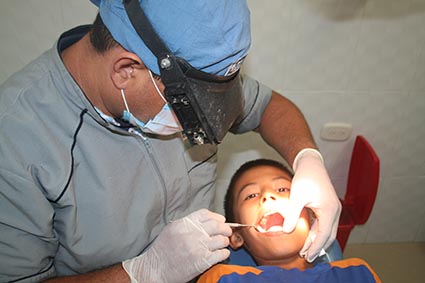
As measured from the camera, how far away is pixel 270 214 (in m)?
1.58

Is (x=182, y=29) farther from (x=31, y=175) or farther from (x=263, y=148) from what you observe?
(x=263, y=148)

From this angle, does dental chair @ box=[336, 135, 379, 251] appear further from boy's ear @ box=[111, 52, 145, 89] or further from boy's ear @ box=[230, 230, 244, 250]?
boy's ear @ box=[111, 52, 145, 89]

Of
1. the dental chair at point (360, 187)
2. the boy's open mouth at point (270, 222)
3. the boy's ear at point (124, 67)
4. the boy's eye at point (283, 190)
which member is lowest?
the dental chair at point (360, 187)

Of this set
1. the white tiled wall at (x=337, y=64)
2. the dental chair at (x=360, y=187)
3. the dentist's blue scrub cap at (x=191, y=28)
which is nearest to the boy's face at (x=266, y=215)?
the white tiled wall at (x=337, y=64)

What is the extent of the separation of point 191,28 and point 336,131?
1581 millimetres

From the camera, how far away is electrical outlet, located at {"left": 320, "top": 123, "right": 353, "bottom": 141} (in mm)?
2225

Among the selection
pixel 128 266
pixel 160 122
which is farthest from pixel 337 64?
pixel 128 266

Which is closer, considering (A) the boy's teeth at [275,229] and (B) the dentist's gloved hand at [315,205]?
(B) the dentist's gloved hand at [315,205]

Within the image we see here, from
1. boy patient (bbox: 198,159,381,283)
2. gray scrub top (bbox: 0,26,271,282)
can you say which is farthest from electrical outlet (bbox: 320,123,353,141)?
gray scrub top (bbox: 0,26,271,282)

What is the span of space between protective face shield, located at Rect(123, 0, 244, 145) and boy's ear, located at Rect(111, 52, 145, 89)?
0.24 feet

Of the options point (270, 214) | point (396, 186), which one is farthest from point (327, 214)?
point (396, 186)

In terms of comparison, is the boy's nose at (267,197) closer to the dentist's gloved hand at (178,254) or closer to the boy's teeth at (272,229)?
the boy's teeth at (272,229)

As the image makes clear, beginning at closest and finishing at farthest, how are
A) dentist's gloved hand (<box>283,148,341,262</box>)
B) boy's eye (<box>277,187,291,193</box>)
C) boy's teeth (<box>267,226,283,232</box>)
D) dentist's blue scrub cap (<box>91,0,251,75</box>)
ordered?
dentist's blue scrub cap (<box>91,0,251,75</box>)
dentist's gloved hand (<box>283,148,341,262</box>)
boy's teeth (<box>267,226,283,232</box>)
boy's eye (<box>277,187,291,193</box>)

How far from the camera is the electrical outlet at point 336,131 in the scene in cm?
222
